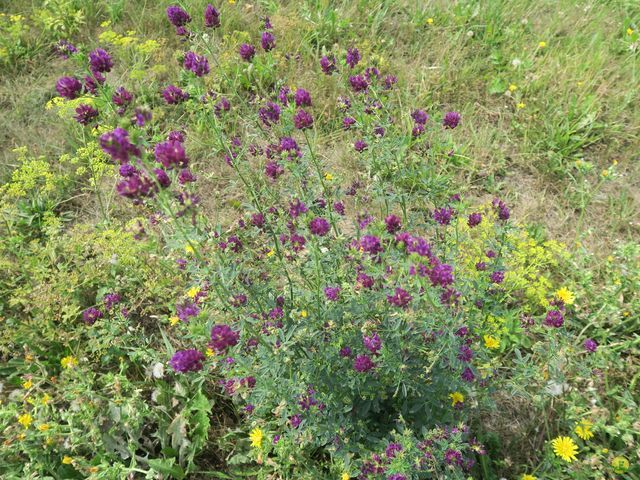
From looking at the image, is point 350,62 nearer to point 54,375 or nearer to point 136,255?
point 136,255

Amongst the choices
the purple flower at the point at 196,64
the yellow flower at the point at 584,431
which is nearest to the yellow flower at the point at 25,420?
the purple flower at the point at 196,64

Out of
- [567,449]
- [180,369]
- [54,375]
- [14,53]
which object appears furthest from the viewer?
[14,53]

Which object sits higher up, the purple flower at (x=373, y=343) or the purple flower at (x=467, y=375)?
the purple flower at (x=373, y=343)

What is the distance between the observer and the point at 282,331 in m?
1.92

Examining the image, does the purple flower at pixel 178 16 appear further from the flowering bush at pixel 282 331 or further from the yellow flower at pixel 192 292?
the yellow flower at pixel 192 292

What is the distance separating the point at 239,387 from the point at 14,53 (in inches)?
175

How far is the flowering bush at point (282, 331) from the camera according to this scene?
1.90m

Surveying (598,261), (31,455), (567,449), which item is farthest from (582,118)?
(31,455)

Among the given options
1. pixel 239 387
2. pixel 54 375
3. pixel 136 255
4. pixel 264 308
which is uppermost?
pixel 264 308

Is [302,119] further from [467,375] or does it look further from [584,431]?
[584,431]

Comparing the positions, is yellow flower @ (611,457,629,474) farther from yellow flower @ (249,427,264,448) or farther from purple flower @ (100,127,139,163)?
purple flower @ (100,127,139,163)

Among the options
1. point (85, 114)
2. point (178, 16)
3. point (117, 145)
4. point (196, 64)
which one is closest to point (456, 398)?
point (117, 145)

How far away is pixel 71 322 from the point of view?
285cm

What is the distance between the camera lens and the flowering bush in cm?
190
